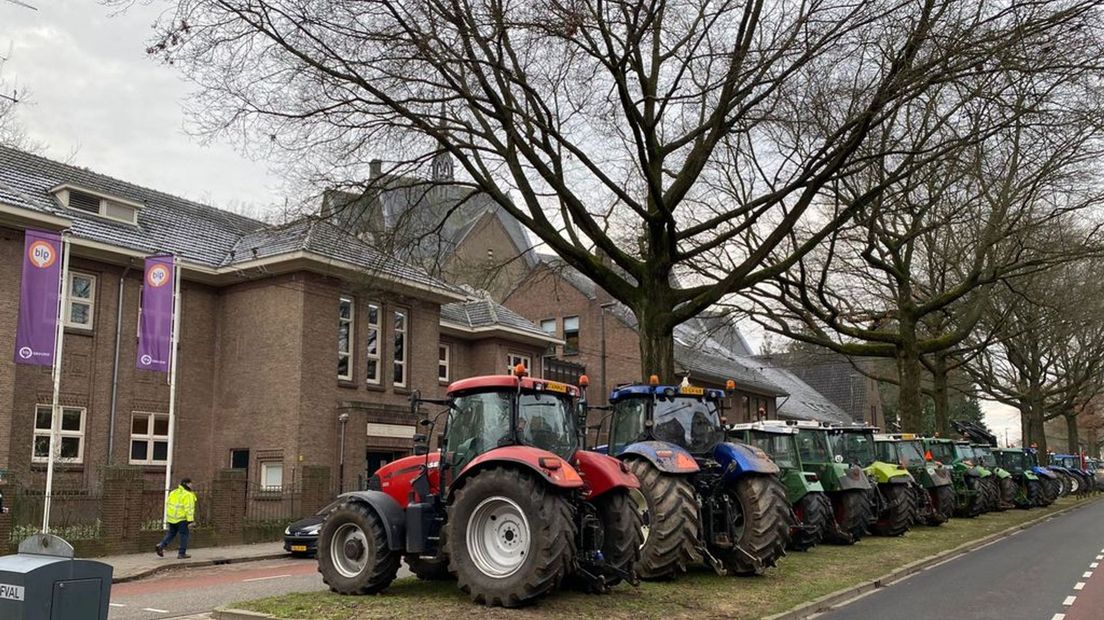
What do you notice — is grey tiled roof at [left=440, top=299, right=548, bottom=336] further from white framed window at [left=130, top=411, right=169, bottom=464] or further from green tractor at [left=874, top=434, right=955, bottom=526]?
green tractor at [left=874, top=434, right=955, bottom=526]

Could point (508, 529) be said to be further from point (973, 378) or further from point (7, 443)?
point (973, 378)

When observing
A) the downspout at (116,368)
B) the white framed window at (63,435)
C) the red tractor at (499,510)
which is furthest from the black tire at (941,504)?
the white framed window at (63,435)

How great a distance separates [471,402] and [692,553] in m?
3.44

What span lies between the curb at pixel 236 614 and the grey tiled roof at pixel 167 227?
11.0m

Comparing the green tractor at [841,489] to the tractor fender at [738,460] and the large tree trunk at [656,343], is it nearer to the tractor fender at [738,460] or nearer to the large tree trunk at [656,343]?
the large tree trunk at [656,343]

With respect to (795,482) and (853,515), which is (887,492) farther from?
(795,482)

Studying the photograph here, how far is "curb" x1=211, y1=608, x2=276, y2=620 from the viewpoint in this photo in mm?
8922

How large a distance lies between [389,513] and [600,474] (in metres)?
2.39

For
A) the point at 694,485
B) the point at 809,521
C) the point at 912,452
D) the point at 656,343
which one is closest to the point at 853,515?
the point at 809,521

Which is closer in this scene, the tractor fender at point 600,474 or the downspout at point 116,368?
the tractor fender at point 600,474

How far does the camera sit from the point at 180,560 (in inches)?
706

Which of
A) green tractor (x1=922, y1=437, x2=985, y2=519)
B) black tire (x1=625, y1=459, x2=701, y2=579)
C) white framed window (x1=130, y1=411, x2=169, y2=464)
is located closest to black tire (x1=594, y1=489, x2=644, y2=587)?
black tire (x1=625, y1=459, x2=701, y2=579)

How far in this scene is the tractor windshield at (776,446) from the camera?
711 inches

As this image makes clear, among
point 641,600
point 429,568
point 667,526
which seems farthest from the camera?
point 667,526
